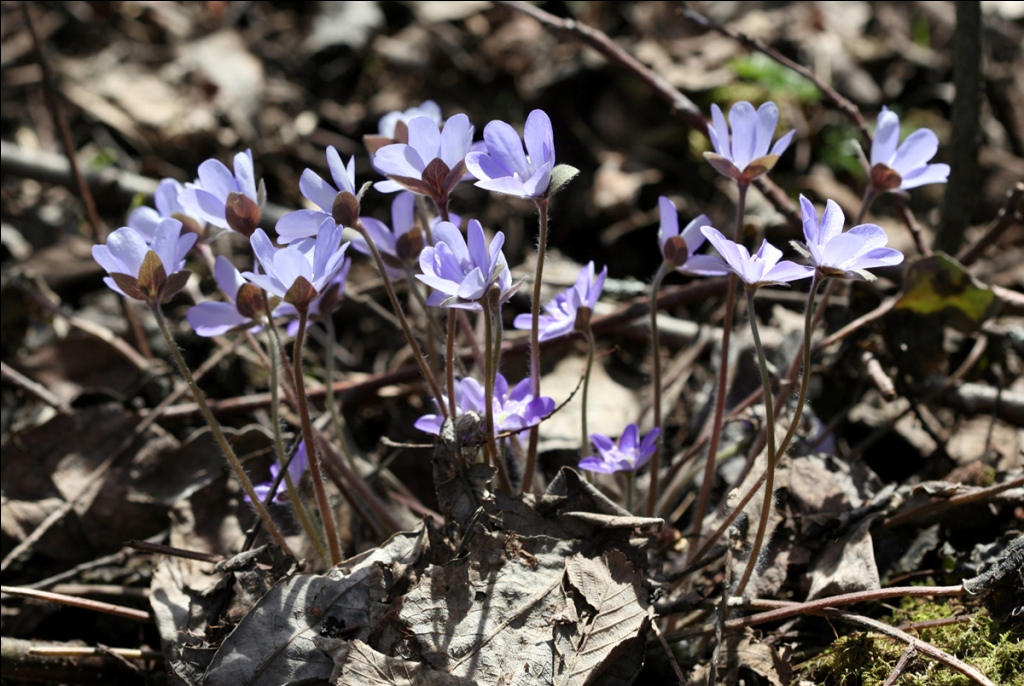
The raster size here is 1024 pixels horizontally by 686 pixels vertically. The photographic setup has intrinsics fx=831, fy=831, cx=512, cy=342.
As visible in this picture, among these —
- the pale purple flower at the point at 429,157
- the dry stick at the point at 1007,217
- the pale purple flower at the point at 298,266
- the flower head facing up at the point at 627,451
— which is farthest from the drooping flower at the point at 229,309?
the dry stick at the point at 1007,217

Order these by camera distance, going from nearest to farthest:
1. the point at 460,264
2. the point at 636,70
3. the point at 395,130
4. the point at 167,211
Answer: the point at 460,264, the point at 395,130, the point at 167,211, the point at 636,70

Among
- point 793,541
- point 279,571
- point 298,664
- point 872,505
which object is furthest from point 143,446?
point 872,505

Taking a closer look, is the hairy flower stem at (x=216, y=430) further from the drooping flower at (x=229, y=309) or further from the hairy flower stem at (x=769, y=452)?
the hairy flower stem at (x=769, y=452)

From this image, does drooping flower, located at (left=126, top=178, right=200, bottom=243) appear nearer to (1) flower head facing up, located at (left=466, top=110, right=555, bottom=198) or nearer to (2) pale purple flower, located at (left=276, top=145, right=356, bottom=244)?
(2) pale purple flower, located at (left=276, top=145, right=356, bottom=244)

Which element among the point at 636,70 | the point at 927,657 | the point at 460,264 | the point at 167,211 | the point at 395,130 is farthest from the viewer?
the point at 636,70

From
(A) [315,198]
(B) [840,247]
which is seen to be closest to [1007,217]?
(B) [840,247]

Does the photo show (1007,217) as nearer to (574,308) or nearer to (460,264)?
(574,308)
